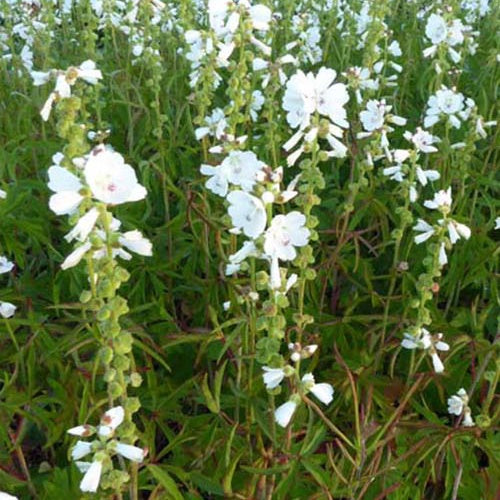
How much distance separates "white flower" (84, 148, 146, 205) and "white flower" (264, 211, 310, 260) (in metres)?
0.41

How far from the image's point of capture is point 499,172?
164 inches

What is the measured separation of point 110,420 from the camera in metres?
1.70

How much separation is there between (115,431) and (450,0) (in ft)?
10.9

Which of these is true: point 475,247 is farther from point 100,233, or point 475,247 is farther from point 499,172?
point 100,233

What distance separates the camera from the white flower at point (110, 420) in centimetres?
169

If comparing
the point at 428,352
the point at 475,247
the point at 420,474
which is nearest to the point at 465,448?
the point at 420,474

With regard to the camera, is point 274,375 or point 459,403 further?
point 459,403

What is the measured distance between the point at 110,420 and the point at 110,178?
1.83ft

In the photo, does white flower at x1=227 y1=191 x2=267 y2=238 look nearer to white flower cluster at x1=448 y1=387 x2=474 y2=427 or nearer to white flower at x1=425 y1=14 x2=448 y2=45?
white flower cluster at x1=448 y1=387 x2=474 y2=427

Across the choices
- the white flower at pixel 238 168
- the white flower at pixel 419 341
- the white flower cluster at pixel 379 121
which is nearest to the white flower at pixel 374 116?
the white flower cluster at pixel 379 121

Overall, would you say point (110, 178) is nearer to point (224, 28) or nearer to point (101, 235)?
point (101, 235)

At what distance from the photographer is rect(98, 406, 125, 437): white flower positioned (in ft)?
5.54

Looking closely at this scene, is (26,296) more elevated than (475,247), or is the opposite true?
(475,247)

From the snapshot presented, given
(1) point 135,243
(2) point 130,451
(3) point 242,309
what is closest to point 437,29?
(3) point 242,309
